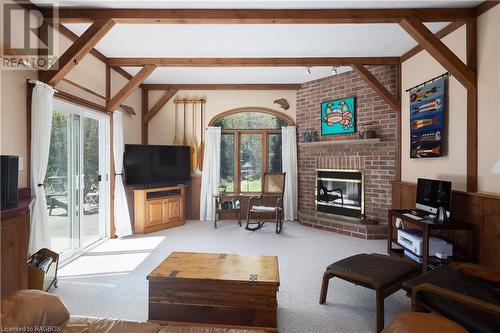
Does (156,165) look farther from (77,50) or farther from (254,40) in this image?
(254,40)

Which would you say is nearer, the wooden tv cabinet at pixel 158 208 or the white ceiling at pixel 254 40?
the white ceiling at pixel 254 40

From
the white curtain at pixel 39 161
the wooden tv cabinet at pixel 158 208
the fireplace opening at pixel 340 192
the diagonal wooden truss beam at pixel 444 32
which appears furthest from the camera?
the fireplace opening at pixel 340 192

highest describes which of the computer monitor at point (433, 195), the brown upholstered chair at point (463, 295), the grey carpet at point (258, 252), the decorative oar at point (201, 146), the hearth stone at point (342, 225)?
the decorative oar at point (201, 146)

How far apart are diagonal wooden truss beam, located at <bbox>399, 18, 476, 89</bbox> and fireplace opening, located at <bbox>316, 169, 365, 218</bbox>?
2.10 m

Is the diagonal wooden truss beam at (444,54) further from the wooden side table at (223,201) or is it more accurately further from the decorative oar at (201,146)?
the decorative oar at (201,146)

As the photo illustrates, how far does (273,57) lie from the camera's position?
13.3ft

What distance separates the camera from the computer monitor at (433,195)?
2729 millimetres

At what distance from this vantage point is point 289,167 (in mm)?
5441

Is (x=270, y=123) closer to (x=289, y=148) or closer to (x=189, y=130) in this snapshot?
(x=289, y=148)

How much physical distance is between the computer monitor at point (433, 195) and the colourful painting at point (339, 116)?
1.81 metres

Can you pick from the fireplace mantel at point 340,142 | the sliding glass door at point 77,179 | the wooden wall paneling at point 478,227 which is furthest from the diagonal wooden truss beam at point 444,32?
the sliding glass door at point 77,179

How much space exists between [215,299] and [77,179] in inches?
106

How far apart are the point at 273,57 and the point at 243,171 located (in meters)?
2.42

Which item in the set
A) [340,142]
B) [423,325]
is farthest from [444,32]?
[423,325]
